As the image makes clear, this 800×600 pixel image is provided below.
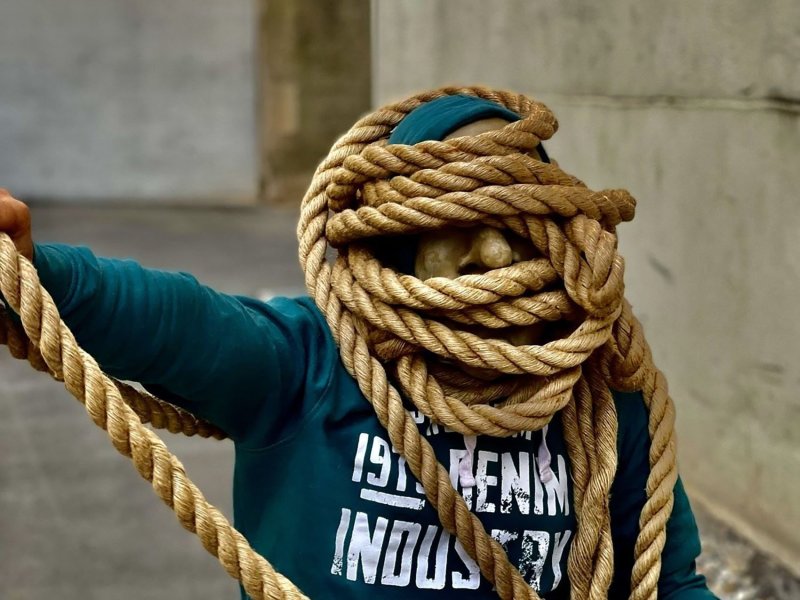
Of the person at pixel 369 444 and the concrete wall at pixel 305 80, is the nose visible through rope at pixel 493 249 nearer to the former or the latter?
the person at pixel 369 444

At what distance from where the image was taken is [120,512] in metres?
3.39

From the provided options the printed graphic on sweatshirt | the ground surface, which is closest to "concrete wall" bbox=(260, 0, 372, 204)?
the ground surface

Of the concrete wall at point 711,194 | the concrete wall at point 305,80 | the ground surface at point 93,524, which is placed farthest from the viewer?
the concrete wall at point 305,80

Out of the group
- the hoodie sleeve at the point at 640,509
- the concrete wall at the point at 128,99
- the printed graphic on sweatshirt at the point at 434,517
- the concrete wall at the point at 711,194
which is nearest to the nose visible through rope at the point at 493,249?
the printed graphic on sweatshirt at the point at 434,517

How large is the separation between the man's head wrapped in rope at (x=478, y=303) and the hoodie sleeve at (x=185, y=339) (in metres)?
0.10

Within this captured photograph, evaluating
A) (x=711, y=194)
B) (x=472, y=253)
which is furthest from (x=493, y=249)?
(x=711, y=194)

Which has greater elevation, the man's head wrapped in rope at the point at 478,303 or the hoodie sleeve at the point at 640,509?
the man's head wrapped in rope at the point at 478,303

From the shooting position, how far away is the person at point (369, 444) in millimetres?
1352

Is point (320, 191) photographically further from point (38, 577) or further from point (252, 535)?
point (38, 577)

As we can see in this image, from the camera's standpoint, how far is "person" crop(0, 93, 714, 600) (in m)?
1.35

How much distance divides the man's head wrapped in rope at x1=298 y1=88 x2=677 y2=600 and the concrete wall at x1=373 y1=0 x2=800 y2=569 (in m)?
1.26

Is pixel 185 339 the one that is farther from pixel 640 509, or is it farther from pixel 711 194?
pixel 711 194

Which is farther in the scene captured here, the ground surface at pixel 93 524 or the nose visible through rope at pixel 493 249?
the ground surface at pixel 93 524

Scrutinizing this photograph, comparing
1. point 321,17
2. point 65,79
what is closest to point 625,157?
point 321,17
